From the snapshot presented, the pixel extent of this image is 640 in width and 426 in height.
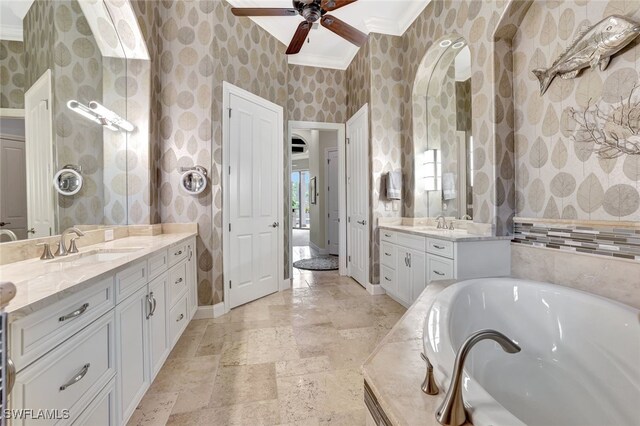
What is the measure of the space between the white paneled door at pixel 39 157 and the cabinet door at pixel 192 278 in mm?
1031

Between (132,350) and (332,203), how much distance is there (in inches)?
190

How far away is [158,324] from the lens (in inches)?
70.8

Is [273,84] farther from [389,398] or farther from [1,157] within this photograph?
[389,398]

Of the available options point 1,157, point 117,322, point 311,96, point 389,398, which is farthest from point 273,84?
point 389,398

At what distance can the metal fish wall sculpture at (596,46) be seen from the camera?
1.53m

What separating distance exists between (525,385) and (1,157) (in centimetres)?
284

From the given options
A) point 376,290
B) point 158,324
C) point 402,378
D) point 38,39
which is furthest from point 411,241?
point 38,39

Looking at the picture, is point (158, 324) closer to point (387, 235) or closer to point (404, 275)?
point (404, 275)

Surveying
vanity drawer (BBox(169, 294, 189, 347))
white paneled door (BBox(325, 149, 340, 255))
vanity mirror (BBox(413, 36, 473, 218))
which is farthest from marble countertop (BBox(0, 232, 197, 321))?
white paneled door (BBox(325, 149, 340, 255))

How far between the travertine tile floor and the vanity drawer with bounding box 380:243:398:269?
465 millimetres

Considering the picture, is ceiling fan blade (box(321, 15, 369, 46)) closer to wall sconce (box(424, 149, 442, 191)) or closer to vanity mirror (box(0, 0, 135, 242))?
wall sconce (box(424, 149, 442, 191))

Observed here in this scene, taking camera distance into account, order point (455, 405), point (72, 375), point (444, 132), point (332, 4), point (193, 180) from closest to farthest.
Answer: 1. point (455, 405)
2. point (72, 375)
3. point (332, 4)
4. point (193, 180)
5. point (444, 132)

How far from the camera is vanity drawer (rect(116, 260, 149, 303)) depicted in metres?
1.32

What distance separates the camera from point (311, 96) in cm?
415
